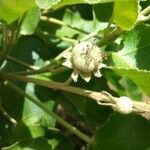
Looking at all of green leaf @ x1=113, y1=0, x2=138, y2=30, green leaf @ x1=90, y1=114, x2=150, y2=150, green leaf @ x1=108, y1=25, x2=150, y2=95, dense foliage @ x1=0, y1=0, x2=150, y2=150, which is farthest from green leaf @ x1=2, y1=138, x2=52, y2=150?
green leaf @ x1=113, y1=0, x2=138, y2=30

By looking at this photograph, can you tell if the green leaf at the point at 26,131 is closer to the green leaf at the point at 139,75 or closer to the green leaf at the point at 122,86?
the green leaf at the point at 122,86

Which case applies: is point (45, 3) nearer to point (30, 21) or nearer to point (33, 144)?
point (30, 21)

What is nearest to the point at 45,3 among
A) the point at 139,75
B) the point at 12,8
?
the point at 12,8

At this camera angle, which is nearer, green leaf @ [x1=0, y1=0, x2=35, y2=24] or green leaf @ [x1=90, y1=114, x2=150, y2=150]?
green leaf @ [x1=0, y1=0, x2=35, y2=24]

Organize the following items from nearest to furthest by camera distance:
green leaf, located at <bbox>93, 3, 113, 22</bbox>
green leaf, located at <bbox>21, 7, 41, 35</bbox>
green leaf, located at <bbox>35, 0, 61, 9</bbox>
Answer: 1. green leaf, located at <bbox>35, 0, 61, 9</bbox>
2. green leaf, located at <bbox>21, 7, 41, 35</bbox>
3. green leaf, located at <bbox>93, 3, 113, 22</bbox>

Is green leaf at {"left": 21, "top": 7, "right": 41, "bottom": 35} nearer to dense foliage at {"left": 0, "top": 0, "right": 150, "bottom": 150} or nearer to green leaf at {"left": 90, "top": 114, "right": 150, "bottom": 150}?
dense foliage at {"left": 0, "top": 0, "right": 150, "bottom": 150}

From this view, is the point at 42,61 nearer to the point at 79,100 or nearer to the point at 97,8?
the point at 79,100

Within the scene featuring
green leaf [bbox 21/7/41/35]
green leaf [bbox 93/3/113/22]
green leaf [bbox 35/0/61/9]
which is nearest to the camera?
green leaf [bbox 35/0/61/9]
